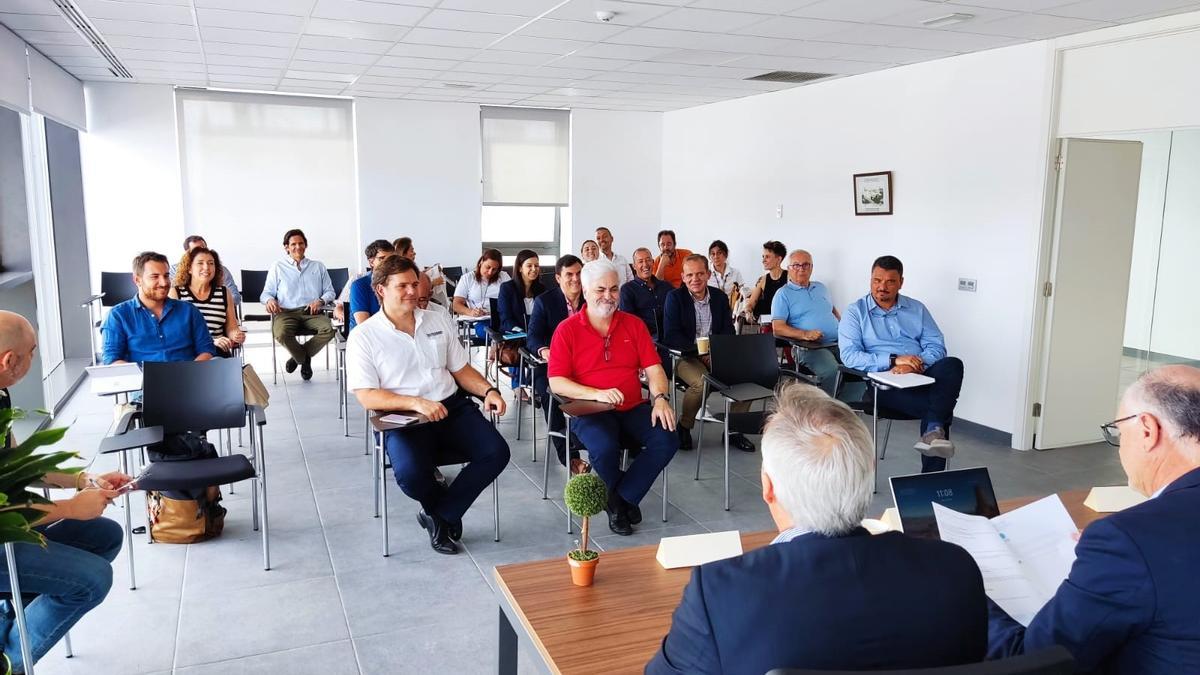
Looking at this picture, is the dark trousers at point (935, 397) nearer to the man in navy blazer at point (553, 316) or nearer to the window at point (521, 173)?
the man in navy blazer at point (553, 316)

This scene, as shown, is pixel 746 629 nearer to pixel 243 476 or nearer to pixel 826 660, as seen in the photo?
pixel 826 660

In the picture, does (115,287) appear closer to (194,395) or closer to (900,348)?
(194,395)

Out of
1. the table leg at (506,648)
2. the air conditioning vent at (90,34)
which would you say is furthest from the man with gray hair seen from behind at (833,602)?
the air conditioning vent at (90,34)

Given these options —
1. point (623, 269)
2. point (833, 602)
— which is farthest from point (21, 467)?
point (623, 269)

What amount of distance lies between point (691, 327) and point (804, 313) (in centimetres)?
100

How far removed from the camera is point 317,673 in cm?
286

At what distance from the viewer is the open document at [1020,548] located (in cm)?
176

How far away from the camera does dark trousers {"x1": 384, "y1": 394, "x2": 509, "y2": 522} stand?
3830 mm

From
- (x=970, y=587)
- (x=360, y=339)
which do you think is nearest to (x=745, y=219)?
(x=360, y=339)

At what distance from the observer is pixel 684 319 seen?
19.0 ft

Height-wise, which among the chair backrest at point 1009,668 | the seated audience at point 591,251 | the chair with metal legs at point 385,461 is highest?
the seated audience at point 591,251

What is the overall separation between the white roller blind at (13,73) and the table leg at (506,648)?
5.64m

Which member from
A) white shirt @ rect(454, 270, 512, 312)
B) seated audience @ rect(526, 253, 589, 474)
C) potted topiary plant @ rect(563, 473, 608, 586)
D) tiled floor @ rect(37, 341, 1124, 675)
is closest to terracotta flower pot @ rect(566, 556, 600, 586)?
potted topiary plant @ rect(563, 473, 608, 586)

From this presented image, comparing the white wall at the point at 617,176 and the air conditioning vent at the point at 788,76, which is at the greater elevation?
the air conditioning vent at the point at 788,76
